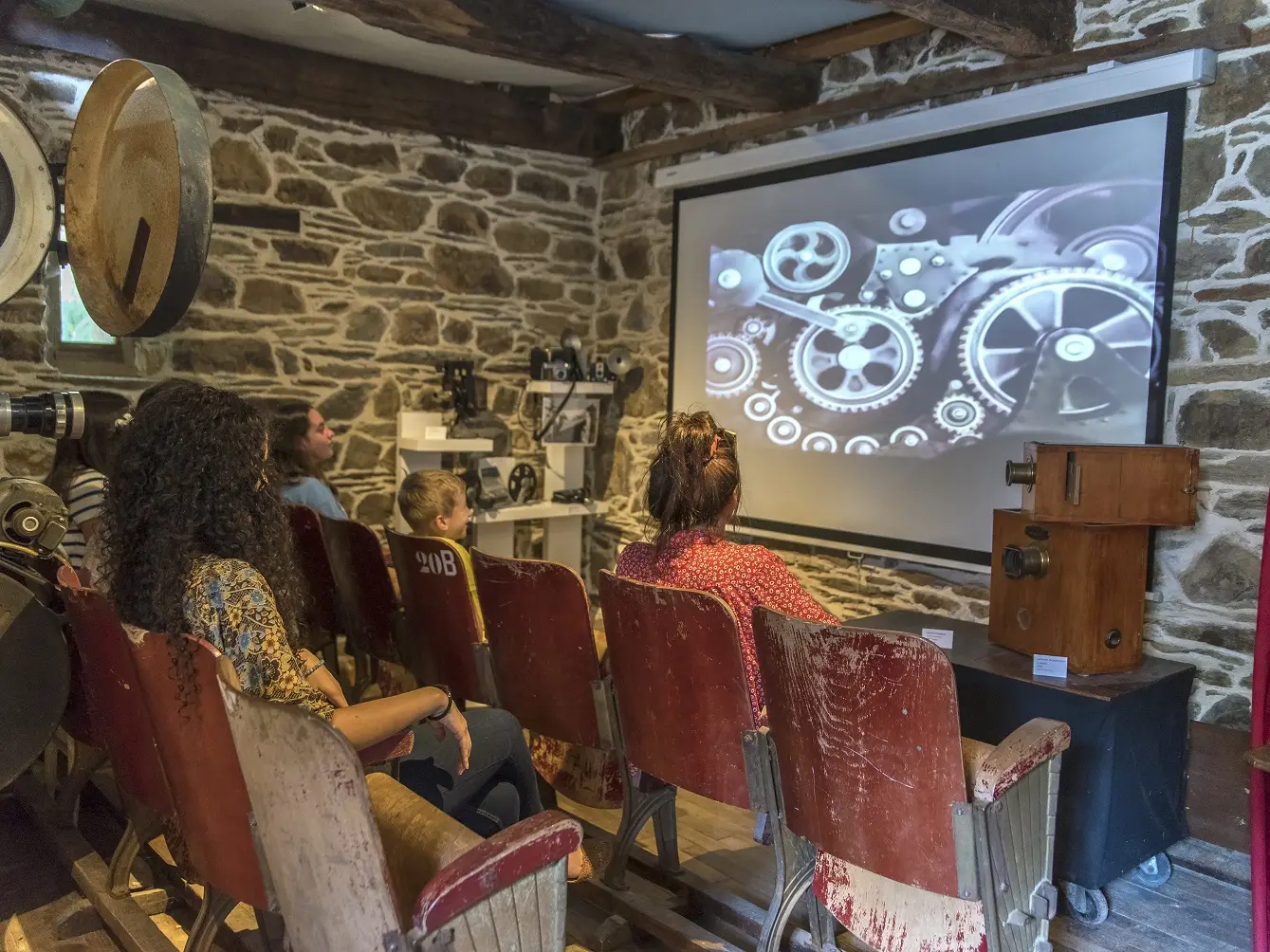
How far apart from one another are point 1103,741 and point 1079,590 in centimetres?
38

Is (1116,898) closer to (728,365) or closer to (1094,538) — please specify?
(1094,538)

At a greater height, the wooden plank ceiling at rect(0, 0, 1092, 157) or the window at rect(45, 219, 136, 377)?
the wooden plank ceiling at rect(0, 0, 1092, 157)

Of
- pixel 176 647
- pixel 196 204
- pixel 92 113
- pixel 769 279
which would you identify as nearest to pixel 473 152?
pixel 769 279

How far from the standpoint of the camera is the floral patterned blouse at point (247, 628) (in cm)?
172

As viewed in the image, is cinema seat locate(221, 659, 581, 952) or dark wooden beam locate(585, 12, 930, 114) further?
dark wooden beam locate(585, 12, 930, 114)

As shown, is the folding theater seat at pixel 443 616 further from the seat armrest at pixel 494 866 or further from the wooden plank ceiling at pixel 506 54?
the wooden plank ceiling at pixel 506 54

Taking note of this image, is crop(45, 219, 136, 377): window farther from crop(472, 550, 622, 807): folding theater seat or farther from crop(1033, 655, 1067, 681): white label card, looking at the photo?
crop(1033, 655, 1067, 681): white label card

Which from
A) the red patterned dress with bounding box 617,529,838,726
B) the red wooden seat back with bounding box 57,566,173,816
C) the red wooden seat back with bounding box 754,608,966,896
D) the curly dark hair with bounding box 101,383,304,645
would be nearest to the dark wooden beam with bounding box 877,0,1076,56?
the red patterned dress with bounding box 617,529,838,726

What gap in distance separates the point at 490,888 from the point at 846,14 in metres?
3.48

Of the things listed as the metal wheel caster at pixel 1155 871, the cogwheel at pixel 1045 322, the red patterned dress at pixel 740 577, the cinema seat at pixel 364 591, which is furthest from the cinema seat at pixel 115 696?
the cogwheel at pixel 1045 322

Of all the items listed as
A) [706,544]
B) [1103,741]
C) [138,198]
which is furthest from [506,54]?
[1103,741]

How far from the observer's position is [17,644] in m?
2.25

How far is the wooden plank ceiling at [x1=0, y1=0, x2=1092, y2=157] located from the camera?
128 inches

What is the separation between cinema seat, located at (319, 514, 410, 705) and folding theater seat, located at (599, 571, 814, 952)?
1.05 metres
